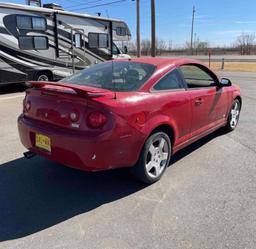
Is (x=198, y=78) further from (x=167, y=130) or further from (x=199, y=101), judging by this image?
(x=167, y=130)

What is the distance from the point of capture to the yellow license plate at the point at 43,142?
3697 mm

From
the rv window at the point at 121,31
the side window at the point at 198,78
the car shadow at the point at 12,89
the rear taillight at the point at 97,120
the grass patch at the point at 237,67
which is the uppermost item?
the rv window at the point at 121,31

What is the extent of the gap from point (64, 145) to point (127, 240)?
1197 mm

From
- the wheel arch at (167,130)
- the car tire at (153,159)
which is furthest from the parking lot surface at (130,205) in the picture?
the wheel arch at (167,130)

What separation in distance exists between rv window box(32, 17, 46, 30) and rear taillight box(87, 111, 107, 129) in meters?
9.60

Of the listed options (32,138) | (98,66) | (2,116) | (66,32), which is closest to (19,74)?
(66,32)

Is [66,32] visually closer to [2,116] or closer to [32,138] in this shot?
[2,116]

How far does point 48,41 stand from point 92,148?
10.0 m

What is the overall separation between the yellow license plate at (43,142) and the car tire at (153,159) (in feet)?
3.37

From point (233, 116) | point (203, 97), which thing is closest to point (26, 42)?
point (233, 116)

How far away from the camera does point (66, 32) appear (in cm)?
1305

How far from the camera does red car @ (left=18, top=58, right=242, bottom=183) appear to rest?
342 cm

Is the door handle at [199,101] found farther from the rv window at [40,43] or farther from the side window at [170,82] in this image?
the rv window at [40,43]

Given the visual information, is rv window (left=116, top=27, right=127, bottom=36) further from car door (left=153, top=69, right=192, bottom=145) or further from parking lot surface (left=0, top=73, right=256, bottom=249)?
car door (left=153, top=69, right=192, bottom=145)
